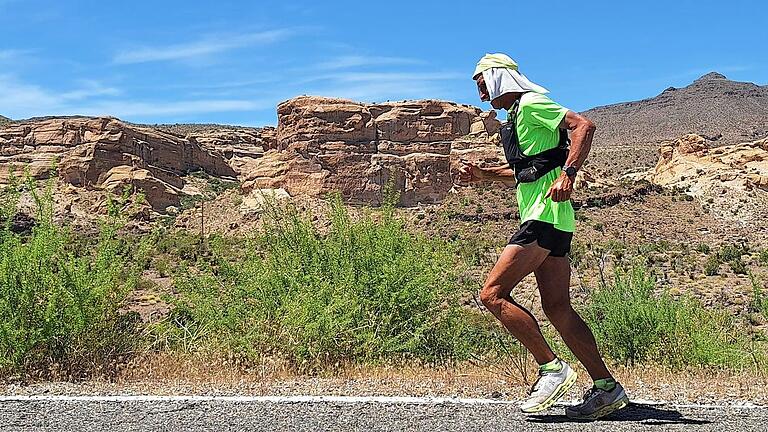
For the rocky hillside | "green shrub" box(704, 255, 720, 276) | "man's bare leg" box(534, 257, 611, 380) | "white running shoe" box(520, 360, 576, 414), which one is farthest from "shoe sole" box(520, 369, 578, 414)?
the rocky hillside

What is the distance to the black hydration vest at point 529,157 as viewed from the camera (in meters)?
4.77

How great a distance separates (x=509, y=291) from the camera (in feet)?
15.6

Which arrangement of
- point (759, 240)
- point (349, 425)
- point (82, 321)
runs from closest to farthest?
point (349, 425) → point (82, 321) → point (759, 240)

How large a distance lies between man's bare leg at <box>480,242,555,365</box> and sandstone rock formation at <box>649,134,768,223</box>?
58766 millimetres

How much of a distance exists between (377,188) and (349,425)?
70579mm

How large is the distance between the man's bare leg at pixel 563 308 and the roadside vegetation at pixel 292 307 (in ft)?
3.03

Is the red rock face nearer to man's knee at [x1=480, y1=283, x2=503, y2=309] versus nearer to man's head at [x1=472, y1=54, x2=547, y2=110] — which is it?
man's head at [x1=472, y1=54, x2=547, y2=110]

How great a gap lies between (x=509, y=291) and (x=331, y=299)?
12.5 ft

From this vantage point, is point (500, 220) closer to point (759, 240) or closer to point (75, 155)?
point (759, 240)

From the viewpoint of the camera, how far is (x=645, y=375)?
6.21m

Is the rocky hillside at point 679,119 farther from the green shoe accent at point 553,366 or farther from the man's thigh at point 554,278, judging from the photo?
the green shoe accent at point 553,366

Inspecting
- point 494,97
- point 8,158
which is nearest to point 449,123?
point 8,158

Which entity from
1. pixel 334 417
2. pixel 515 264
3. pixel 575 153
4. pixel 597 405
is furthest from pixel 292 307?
pixel 575 153

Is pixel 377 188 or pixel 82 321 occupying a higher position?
Answer: pixel 377 188
